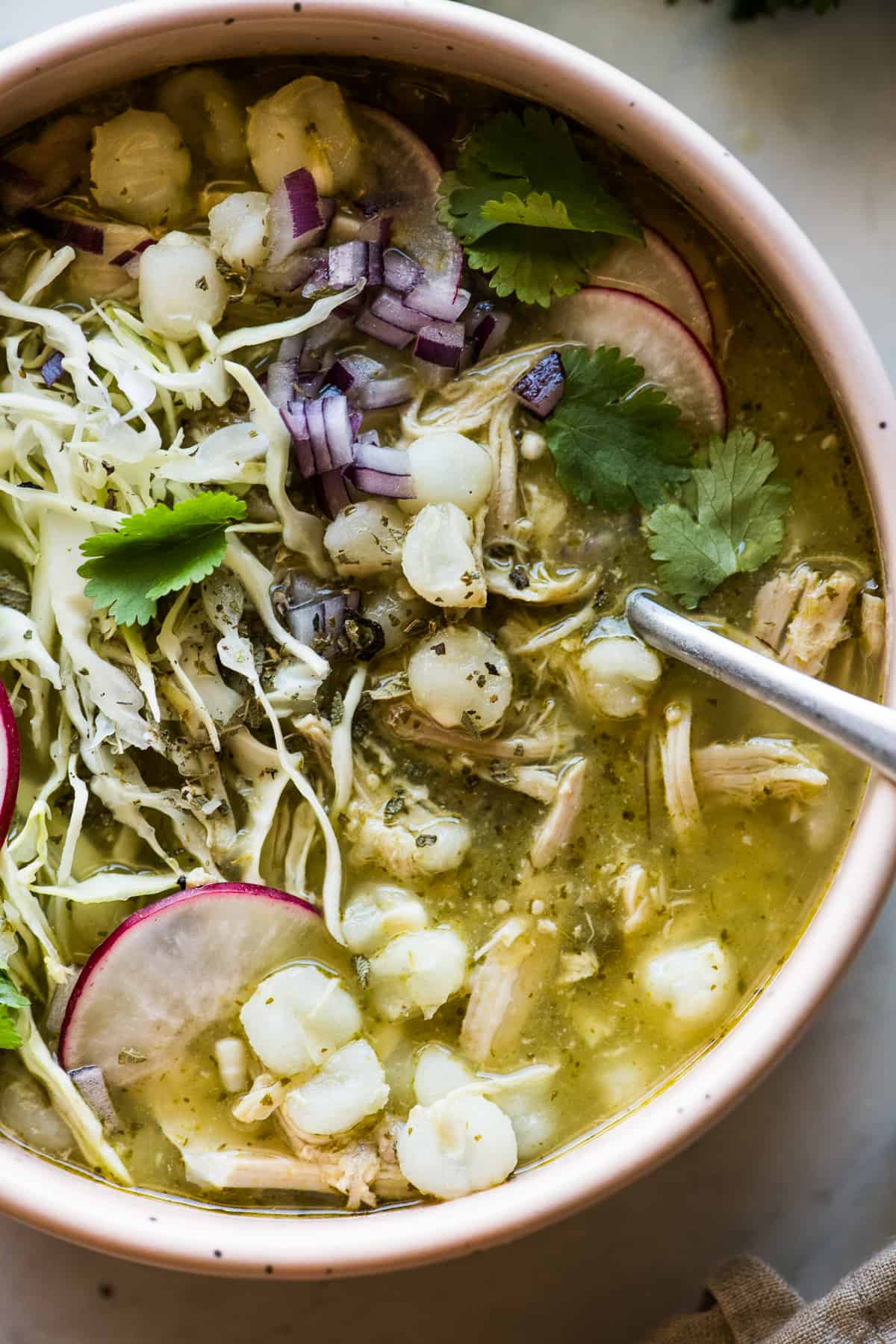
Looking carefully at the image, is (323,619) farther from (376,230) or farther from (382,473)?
(376,230)

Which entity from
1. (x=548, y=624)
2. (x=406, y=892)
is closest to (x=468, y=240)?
(x=548, y=624)

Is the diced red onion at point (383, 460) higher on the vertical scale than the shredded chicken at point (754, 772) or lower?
higher

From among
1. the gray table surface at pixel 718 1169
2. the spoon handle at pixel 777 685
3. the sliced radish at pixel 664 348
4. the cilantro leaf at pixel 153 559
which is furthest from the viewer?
the gray table surface at pixel 718 1169

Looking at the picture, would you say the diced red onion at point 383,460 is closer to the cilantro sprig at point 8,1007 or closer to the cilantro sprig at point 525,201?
the cilantro sprig at point 525,201

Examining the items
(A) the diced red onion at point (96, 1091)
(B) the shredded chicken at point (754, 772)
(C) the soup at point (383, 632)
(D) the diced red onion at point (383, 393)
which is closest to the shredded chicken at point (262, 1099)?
(C) the soup at point (383, 632)

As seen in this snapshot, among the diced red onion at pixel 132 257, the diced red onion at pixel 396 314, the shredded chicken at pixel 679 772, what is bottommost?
the shredded chicken at pixel 679 772

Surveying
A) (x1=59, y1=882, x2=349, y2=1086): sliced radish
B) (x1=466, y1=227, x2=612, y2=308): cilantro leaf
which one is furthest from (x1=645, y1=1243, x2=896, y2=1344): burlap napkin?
(x1=466, y1=227, x2=612, y2=308): cilantro leaf

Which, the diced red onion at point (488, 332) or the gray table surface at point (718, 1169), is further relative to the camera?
the gray table surface at point (718, 1169)
